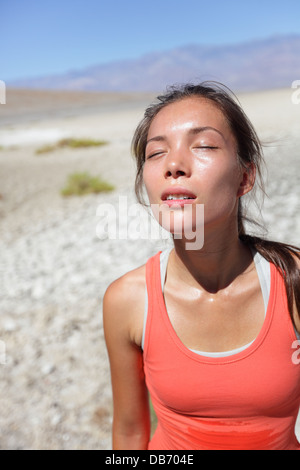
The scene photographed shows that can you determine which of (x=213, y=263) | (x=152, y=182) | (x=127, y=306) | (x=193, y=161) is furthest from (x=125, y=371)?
(x=193, y=161)

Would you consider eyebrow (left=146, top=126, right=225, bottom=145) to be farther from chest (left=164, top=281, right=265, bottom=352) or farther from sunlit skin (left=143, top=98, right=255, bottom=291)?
chest (left=164, top=281, right=265, bottom=352)

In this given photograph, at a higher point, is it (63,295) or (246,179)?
(246,179)

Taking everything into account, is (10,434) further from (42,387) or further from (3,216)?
(3,216)

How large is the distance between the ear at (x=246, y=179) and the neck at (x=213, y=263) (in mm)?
161

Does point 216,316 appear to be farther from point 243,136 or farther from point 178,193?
point 243,136

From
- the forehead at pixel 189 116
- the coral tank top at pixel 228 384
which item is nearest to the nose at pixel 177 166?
the forehead at pixel 189 116

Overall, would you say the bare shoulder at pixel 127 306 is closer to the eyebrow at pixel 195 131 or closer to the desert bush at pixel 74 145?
the eyebrow at pixel 195 131

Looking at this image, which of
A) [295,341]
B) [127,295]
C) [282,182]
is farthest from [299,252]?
[282,182]

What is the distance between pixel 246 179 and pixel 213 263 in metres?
0.35

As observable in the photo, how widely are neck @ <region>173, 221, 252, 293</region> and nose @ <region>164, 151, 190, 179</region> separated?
293mm

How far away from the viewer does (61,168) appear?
48.0ft

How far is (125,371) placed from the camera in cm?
173

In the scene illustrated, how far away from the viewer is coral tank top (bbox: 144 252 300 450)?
1485mm

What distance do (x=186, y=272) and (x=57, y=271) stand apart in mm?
4631
